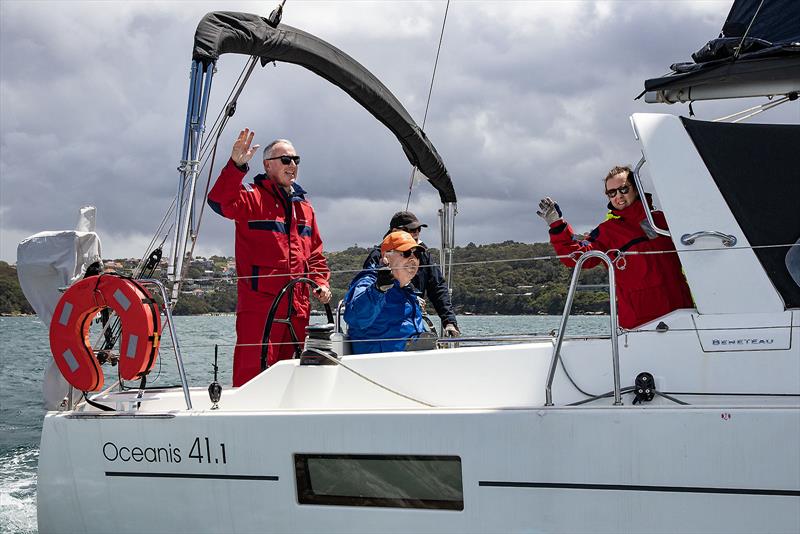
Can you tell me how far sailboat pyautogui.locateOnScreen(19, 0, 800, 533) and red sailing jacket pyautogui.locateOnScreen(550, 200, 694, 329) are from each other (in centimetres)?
27

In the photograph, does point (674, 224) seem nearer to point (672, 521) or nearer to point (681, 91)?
point (681, 91)

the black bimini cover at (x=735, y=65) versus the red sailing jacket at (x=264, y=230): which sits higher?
the black bimini cover at (x=735, y=65)

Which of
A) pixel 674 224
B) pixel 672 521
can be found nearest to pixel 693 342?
pixel 674 224

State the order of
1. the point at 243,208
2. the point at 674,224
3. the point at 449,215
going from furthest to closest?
the point at 449,215, the point at 243,208, the point at 674,224

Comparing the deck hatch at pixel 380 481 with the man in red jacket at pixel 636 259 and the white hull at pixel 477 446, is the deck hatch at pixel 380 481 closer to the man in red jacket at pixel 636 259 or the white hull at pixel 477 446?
the white hull at pixel 477 446

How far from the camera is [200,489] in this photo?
350 centimetres

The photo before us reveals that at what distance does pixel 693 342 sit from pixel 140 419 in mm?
2344

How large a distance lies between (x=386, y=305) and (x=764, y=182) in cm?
190

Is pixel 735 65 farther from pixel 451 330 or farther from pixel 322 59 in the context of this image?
pixel 322 59

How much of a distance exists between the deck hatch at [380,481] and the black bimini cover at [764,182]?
145 centimetres

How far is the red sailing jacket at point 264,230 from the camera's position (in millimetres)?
4758

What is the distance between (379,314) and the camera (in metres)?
4.41

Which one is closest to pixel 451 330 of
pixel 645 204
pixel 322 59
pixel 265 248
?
pixel 265 248

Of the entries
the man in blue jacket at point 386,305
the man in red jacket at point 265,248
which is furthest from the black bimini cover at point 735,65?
the man in red jacket at point 265,248
